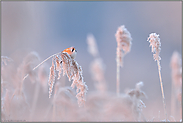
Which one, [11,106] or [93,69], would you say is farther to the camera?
[11,106]

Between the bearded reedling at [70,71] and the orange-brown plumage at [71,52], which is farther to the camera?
the orange-brown plumage at [71,52]

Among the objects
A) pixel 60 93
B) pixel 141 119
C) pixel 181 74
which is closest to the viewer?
pixel 141 119

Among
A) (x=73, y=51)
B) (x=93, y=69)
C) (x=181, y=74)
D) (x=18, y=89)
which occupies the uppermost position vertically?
(x=73, y=51)

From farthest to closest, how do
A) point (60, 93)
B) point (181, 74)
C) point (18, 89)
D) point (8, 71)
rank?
1. point (181, 74)
2. point (60, 93)
3. point (8, 71)
4. point (18, 89)

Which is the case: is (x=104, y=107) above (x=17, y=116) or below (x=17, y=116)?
above

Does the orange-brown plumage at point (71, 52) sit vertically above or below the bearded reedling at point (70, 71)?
above

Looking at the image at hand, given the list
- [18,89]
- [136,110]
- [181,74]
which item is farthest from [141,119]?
[18,89]

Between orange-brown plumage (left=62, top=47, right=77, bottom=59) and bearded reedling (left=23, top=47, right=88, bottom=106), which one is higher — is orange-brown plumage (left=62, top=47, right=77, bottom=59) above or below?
above

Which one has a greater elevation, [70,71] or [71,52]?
[71,52]

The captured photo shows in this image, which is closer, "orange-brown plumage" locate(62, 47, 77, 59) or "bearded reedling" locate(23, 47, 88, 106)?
"bearded reedling" locate(23, 47, 88, 106)

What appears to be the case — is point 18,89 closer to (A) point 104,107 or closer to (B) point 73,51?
(B) point 73,51

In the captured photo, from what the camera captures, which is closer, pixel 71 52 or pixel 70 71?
pixel 70 71
